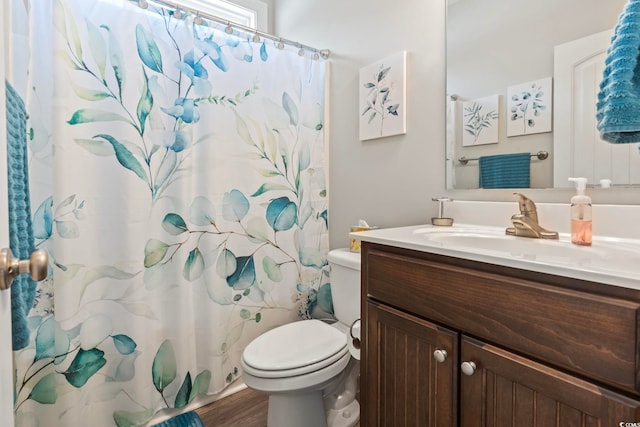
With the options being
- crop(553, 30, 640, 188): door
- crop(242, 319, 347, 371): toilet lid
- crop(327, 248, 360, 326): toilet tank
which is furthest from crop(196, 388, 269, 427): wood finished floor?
crop(553, 30, 640, 188): door

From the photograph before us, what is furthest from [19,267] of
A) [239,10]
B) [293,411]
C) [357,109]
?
[239,10]

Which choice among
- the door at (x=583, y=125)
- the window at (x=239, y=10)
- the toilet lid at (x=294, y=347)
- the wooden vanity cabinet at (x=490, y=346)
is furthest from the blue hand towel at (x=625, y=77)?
the window at (x=239, y=10)

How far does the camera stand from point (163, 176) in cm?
144

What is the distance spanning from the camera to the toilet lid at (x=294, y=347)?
3.96ft

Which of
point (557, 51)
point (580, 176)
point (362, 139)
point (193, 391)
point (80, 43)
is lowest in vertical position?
point (193, 391)

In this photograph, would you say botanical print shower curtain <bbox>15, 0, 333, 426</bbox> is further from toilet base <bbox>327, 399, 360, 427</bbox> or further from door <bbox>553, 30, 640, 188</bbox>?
door <bbox>553, 30, 640, 188</bbox>

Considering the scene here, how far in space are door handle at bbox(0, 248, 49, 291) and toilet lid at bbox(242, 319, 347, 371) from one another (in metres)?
0.88

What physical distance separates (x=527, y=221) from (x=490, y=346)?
0.48 meters

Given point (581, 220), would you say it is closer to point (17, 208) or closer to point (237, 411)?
point (17, 208)

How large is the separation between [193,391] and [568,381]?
4.92 ft

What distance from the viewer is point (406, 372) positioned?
894mm

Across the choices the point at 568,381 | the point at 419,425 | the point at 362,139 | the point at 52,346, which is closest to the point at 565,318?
the point at 568,381

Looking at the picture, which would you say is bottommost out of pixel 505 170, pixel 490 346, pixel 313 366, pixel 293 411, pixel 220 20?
pixel 293 411

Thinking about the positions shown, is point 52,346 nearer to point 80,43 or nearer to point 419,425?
point 80,43
